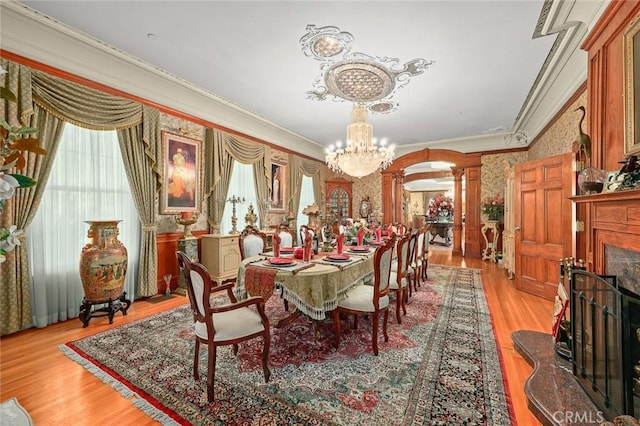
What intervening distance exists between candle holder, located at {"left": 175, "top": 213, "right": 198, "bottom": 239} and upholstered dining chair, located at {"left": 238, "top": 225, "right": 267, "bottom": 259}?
55.4 inches

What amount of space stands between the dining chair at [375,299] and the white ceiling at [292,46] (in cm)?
231

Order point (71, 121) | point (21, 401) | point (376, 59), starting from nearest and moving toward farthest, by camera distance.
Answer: point (21, 401) < point (71, 121) < point (376, 59)

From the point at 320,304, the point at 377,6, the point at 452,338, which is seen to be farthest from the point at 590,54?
the point at 320,304

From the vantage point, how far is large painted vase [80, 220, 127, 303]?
313 centimetres

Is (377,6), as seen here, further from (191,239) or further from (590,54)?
(191,239)

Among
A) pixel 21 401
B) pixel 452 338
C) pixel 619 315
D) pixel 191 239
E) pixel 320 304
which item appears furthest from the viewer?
pixel 191 239

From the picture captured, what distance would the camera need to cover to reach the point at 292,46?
127 inches

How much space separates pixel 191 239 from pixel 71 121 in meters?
2.09

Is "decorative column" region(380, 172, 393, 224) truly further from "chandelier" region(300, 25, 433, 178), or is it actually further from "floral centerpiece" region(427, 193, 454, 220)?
"floral centerpiece" region(427, 193, 454, 220)

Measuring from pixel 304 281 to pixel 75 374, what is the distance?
202cm

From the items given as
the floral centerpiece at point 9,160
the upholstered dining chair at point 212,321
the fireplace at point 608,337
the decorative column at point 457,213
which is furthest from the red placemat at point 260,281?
the decorative column at point 457,213

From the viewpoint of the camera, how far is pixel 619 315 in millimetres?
1551

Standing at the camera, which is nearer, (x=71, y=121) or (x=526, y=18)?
(x=526, y=18)

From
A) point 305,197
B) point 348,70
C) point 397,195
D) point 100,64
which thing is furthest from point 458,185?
point 100,64
